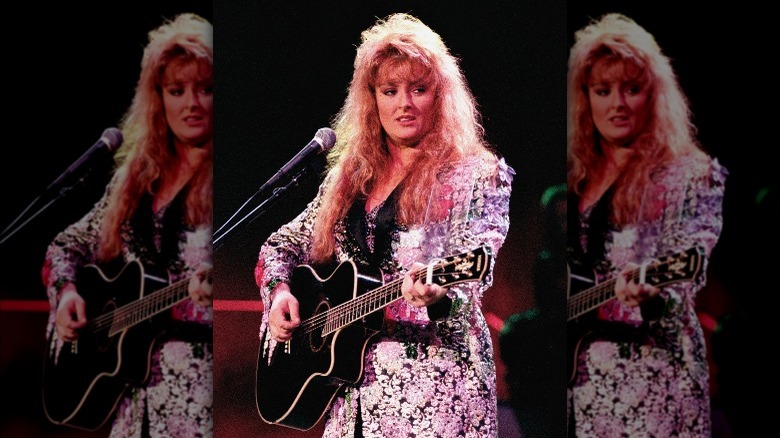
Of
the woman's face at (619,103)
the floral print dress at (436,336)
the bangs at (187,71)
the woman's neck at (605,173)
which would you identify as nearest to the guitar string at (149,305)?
the floral print dress at (436,336)

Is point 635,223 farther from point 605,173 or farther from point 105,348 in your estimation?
point 105,348

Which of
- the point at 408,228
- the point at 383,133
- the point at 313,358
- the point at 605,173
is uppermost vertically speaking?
the point at 383,133

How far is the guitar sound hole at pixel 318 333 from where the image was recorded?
3.77 meters

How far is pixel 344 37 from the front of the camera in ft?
12.9

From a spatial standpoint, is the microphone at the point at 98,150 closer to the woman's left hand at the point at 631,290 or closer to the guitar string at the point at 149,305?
the guitar string at the point at 149,305

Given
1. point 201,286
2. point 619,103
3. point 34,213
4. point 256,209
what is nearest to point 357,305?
point 256,209

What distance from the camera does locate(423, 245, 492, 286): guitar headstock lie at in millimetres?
3535

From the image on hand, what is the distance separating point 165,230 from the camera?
406cm

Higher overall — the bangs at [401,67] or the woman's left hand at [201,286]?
the bangs at [401,67]

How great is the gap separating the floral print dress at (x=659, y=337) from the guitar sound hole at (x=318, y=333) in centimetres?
117

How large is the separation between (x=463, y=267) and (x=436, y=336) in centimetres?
33

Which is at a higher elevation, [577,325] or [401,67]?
[401,67]

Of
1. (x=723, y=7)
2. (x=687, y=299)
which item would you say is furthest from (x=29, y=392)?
(x=723, y=7)

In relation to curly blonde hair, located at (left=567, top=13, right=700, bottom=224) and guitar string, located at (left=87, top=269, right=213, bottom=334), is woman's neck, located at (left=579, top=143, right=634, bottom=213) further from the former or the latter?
guitar string, located at (left=87, top=269, right=213, bottom=334)
